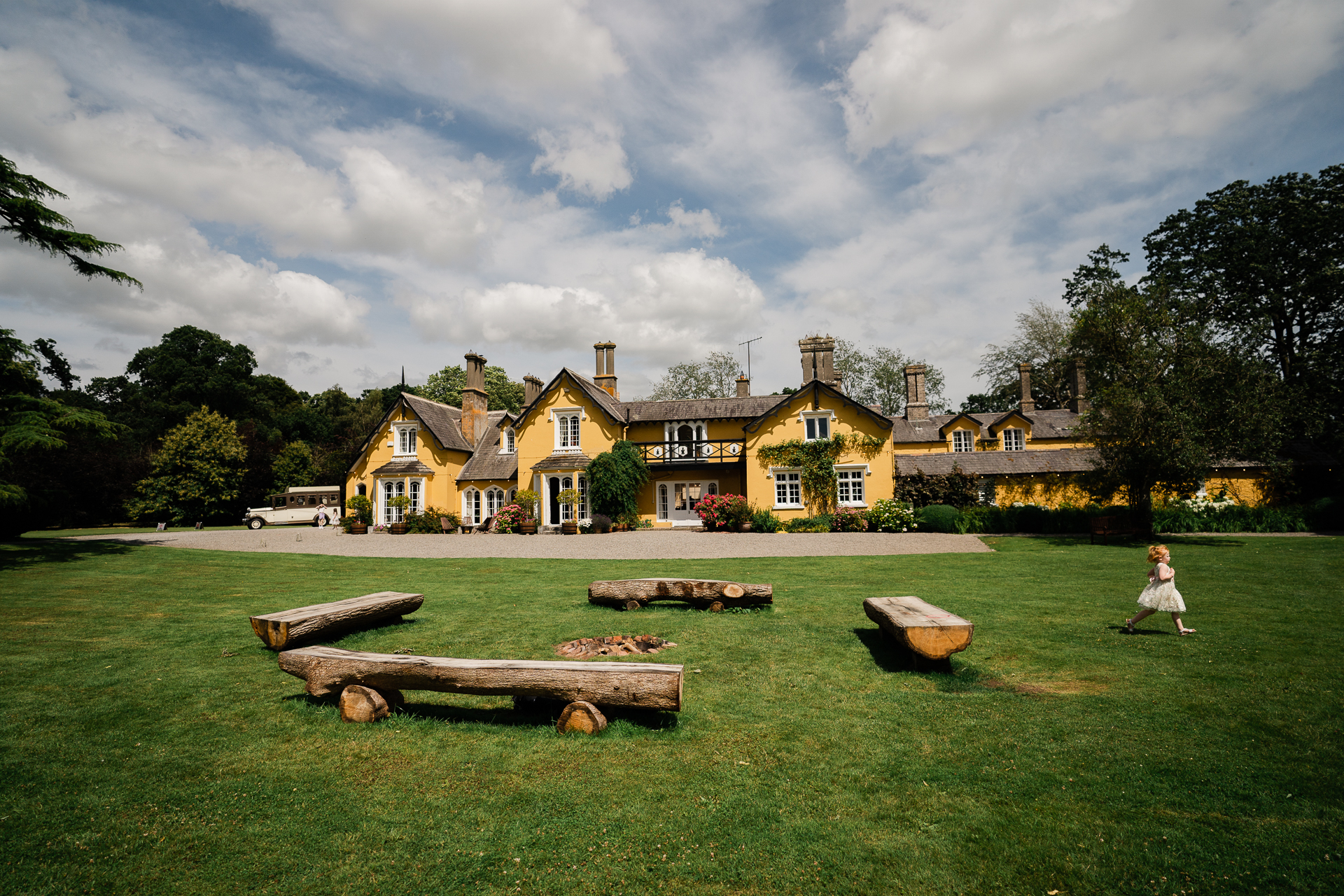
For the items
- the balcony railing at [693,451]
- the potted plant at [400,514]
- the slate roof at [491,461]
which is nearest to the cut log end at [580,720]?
the balcony railing at [693,451]

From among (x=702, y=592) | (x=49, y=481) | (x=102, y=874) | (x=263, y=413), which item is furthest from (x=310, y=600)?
(x=263, y=413)

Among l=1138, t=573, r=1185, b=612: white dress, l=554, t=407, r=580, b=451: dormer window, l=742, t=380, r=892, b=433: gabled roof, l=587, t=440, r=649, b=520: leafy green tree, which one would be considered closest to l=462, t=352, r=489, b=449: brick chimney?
l=554, t=407, r=580, b=451: dormer window

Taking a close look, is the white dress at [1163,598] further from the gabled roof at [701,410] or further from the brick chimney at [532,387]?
the brick chimney at [532,387]

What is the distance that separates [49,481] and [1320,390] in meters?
57.2

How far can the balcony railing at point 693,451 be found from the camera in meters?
29.6

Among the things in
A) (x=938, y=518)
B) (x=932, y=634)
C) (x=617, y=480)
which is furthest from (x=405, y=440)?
(x=932, y=634)

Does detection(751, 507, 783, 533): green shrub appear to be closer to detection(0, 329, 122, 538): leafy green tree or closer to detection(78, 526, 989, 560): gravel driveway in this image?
detection(78, 526, 989, 560): gravel driveway

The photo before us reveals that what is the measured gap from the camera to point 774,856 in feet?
10.8

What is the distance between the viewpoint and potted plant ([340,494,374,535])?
97.3 ft

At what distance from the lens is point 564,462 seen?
28.7m

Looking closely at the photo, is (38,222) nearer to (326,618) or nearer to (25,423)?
(25,423)

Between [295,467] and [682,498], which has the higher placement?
[295,467]

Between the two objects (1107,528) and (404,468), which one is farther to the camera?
(404,468)

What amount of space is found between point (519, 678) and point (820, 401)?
2429 cm
